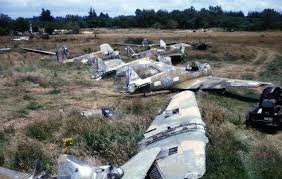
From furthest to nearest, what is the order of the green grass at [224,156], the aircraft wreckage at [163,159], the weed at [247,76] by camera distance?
the weed at [247,76]
the green grass at [224,156]
the aircraft wreckage at [163,159]

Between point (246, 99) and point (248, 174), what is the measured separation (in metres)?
12.0

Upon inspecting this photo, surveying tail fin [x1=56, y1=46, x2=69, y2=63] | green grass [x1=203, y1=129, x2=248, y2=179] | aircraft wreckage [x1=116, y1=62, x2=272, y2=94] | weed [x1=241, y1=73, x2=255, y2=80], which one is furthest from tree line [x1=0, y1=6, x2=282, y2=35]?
green grass [x1=203, y1=129, x2=248, y2=179]

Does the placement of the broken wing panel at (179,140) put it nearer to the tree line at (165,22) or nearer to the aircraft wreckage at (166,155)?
the aircraft wreckage at (166,155)

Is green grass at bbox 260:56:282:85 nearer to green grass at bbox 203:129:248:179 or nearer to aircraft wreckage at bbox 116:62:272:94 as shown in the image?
aircraft wreckage at bbox 116:62:272:94

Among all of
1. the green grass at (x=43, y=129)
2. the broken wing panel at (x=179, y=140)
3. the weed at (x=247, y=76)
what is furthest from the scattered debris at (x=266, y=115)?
the weed at (x=247, y=76)

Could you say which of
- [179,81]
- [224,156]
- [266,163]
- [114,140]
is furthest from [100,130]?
[179,81]

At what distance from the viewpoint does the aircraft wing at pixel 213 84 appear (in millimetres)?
21844

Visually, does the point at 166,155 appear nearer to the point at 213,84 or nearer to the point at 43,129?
the point at 43,129

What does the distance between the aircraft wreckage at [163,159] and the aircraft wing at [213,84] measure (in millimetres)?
11395

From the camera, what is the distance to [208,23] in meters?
114

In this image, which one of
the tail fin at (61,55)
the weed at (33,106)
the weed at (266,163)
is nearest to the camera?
the weed at (266,163)

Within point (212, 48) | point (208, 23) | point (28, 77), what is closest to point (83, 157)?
point (28, 77)

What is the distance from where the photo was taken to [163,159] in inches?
321

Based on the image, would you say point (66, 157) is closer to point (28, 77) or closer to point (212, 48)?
point (28, 77)
